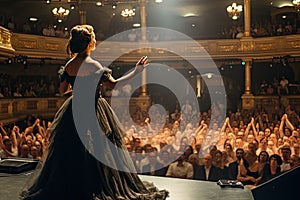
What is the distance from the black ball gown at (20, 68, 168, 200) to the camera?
3.01m

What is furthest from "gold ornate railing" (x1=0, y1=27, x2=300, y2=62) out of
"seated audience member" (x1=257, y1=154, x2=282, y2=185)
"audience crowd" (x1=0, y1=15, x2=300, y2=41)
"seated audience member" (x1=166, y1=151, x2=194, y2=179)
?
"seated audience member" (x1=257, y1=154, x2=282, y2=185)

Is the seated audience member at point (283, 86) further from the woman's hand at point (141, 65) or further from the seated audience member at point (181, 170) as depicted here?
the woman's hand at point (141, 65)

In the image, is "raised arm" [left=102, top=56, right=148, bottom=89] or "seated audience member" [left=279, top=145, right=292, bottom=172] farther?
"seated audience member" [left=279, top=145, right=292, bottom=172]

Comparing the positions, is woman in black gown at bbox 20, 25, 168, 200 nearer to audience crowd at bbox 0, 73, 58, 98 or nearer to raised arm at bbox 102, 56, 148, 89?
raised arm at bbox 102, 56, 148, 89

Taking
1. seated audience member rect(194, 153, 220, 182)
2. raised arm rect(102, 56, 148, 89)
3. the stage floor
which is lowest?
seated audience member rect(194, 153, 220, 182)

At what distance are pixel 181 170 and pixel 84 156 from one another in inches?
125

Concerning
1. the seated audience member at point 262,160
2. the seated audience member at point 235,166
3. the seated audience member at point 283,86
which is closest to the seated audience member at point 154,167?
the seated audience member at point 235,166

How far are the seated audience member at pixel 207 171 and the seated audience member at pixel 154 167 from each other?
51 centimetres

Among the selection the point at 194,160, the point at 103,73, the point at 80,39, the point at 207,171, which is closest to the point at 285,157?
the point at 207,171

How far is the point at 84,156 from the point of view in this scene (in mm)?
3041

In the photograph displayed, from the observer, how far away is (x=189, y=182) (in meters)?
4.12

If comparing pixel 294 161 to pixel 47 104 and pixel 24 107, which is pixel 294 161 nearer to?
pixel 24 107

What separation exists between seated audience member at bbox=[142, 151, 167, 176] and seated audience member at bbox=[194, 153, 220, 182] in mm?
506

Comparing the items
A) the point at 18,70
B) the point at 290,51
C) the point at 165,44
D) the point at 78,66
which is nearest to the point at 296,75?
the point at 290,51
